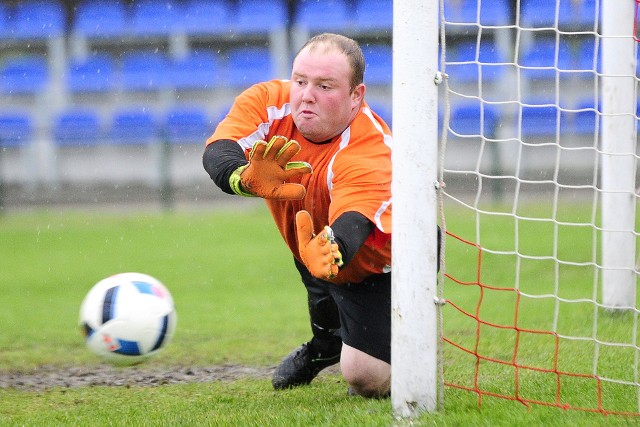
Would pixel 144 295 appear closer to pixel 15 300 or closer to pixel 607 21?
pixel 607 21

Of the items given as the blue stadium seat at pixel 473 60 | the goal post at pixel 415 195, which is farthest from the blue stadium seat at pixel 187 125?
the goal post at pixel 415 195

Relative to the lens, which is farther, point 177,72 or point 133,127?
point 177,72

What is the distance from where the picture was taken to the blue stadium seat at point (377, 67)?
16.8m

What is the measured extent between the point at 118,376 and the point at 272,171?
208 centimetres

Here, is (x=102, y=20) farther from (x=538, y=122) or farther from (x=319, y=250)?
(x=319, y=250)

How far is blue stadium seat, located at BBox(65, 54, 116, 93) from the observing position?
675 inches

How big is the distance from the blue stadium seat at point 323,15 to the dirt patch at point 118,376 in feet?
41.9

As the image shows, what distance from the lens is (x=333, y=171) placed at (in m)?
3.90

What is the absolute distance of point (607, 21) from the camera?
19.9 ft

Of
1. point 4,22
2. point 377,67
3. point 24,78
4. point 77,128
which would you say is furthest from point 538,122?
point 4,22

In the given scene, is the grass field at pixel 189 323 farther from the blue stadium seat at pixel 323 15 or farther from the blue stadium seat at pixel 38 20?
the blue stadium seat at pixel 38 20

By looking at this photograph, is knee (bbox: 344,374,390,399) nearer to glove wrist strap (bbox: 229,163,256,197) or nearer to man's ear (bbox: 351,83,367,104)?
glove wrist strap (bbox: 229,163,256,197)

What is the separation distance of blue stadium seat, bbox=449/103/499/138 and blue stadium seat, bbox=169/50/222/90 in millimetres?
4724

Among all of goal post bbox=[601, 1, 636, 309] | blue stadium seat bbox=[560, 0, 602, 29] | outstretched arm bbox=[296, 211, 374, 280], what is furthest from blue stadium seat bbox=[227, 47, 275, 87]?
outstretched arm bbox=[296, 211, 374, 280]
